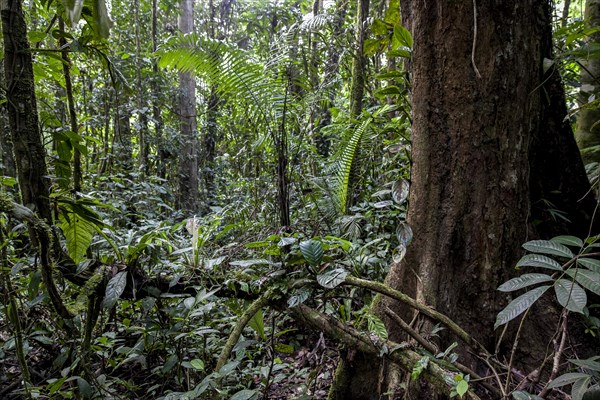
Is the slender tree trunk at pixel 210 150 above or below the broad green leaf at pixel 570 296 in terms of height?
above

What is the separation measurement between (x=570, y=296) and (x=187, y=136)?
19.1 ft

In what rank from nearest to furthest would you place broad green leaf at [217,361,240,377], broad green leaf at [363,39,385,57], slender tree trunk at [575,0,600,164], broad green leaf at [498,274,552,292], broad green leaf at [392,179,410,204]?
broad green leaf at [498,274,552,292]
broad green leaf at [217,361,240,377]
broad green leaf at [392,179,410,204]
broad green leaf at [363,39,385,57]
slender tree trunk at [575,0,600,164]

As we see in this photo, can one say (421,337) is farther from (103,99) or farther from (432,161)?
(103,99)

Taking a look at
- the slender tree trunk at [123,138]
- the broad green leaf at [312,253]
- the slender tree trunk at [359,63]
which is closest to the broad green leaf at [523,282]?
the broad green leaf at [312,253]

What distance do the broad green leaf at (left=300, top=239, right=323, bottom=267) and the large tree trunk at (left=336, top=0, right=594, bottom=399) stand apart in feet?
1.52

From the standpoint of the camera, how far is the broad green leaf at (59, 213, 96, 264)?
1.72 m

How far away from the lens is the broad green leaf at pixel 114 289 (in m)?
1.49

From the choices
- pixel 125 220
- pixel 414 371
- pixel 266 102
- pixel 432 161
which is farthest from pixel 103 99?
pixel 414 371

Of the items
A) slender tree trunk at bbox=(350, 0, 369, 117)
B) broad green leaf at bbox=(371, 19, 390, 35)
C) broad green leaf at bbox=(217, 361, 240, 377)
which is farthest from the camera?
slender tree trunk at bbox=(350, 0, 369, 117)

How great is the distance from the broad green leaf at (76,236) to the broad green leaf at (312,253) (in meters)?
1.00

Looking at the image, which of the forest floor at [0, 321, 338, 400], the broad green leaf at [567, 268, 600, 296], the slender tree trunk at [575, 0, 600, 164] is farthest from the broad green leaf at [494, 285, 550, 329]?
the slender tree trunk at [575, 0, 600, 164]

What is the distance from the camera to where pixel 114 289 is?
5.05 feet

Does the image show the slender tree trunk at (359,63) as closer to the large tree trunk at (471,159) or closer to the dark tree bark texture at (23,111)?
the large tree trunk at (471,159)

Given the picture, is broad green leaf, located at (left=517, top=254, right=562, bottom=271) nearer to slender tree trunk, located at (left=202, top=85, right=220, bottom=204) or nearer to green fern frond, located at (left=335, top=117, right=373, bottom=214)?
green fern frond, located at (left=335, top=117, right=373, bottom=214)
